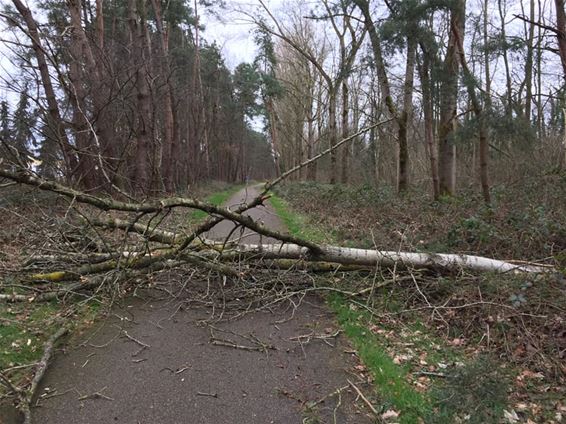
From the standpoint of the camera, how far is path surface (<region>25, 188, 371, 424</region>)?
2.76 meters

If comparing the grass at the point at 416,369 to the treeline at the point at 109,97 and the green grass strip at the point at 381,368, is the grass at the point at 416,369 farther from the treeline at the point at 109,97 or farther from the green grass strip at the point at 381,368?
the treeline at the point at 109,97

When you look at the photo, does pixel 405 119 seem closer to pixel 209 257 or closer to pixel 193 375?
pixel 209 257

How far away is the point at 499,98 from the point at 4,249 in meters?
9.86

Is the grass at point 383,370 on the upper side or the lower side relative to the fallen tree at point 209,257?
lower

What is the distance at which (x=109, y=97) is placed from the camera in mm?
10820

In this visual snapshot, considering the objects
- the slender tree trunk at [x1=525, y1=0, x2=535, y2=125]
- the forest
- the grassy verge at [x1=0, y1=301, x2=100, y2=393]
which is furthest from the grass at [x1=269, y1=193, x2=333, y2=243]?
the slender tree trunk at [x1=525, y1=0, x2=535, y2=125]

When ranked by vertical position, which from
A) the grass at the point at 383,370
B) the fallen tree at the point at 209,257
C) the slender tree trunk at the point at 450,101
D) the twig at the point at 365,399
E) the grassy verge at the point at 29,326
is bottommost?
the twig at the point at 365,399

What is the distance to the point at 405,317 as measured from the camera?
14.6ft

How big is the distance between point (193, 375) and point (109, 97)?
10.1m

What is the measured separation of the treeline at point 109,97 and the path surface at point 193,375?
2.14 m

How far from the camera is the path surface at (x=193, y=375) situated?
2758 millimetres

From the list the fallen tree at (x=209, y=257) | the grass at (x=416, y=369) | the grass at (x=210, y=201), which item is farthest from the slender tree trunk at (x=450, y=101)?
the grass at (x=210, y=201)

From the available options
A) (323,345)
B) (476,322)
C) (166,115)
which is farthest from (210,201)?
(476,322)

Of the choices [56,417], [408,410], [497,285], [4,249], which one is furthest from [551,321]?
[4,249]
